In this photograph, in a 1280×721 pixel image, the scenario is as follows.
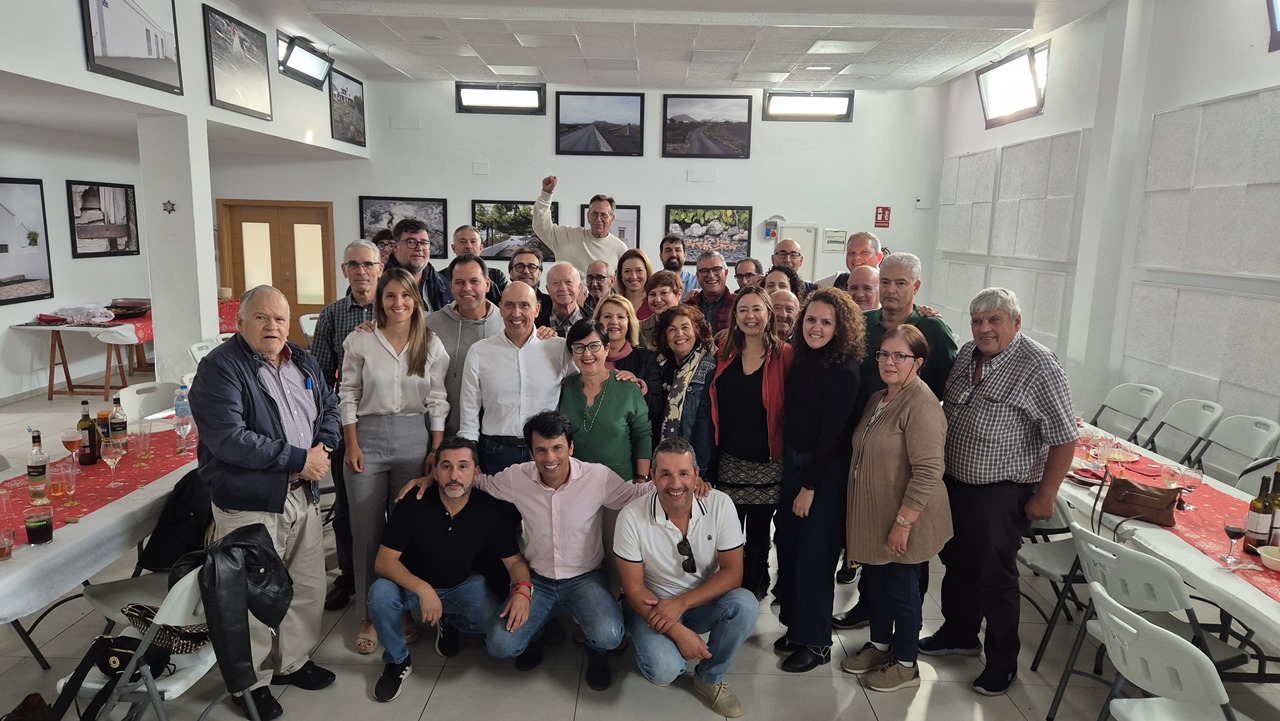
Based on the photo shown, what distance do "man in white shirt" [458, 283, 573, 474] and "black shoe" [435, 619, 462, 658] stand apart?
0.77 meters

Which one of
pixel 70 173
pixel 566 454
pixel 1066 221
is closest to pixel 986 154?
pixel 1066 221

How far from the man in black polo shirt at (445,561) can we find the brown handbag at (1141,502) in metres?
2.63

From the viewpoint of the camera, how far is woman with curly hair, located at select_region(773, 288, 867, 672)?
3.03 metres

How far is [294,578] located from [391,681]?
0.60 metres

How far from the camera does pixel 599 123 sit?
9.38 metres

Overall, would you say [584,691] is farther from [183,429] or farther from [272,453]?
[183,429]

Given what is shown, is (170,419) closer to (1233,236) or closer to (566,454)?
(566,454)

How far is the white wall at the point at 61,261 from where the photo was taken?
7484 millimetres

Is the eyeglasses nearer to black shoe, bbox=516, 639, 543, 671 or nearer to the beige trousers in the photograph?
black shoe, bbox=516, 639, 543, 671

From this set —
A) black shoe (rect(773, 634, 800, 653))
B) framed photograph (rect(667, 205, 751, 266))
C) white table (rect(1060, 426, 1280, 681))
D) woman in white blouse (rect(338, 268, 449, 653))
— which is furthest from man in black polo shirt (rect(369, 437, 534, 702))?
framed photograph (rect(667, 205, 751, 266))

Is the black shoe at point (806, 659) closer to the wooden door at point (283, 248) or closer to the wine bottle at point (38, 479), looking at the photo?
the wine bottle at point (38, 479)

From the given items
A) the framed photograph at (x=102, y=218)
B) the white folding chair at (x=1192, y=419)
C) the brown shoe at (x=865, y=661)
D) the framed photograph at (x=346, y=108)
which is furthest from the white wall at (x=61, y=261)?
the white folding chair at (x=1192, y=419)

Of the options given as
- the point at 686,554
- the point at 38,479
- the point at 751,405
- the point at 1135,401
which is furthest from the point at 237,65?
the point at 1135,401

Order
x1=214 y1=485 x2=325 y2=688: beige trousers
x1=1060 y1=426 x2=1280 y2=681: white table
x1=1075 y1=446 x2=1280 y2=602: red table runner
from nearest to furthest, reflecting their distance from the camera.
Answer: x1=1060 y1=426 x2=1280 y2=681: white table, x1=1075 y1=446 x2=1280 y2=602: red table runner, x1=214 y1=485 x2=325 y2=688: beige trousers
